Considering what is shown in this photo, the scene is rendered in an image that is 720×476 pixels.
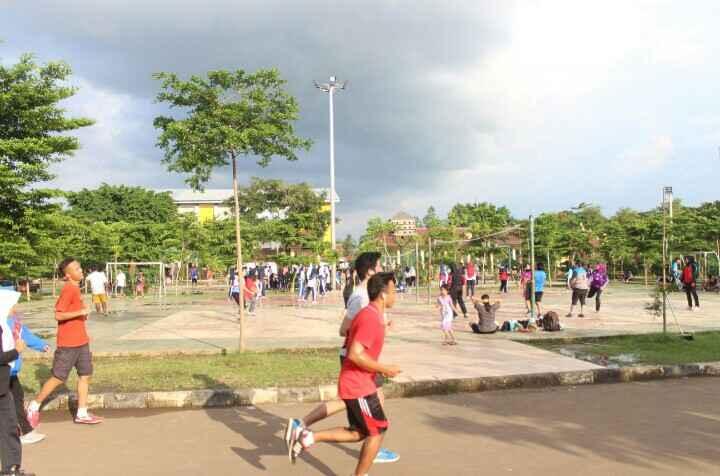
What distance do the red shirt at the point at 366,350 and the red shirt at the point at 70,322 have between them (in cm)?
374

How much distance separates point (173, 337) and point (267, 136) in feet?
19.5

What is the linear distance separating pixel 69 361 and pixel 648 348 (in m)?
9.75

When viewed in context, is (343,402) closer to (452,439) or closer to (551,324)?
(452,439)

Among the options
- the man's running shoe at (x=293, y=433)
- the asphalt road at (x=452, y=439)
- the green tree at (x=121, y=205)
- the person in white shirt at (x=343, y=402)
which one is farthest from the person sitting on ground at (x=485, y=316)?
the green tree at (x=121, y=205)

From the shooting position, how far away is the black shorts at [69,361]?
22.0ft

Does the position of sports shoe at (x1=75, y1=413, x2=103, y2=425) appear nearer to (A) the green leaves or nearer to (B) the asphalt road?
(B) the asphalt road

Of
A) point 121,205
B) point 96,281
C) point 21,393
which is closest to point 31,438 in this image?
point 21,393

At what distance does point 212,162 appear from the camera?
10523 mm

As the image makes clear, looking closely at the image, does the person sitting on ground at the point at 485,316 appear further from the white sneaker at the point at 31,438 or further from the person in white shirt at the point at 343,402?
the white sneaker at the point at 31,438

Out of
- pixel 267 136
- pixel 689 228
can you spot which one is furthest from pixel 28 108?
pixel 689 228

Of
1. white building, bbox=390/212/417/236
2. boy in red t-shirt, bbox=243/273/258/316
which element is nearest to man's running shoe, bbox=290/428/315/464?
boy in red t-shirt, bbox=243/273/258/316

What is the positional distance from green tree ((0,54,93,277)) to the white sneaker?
677cm

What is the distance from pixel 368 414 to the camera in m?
4.53

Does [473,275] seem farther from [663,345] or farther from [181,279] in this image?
[181,279]
